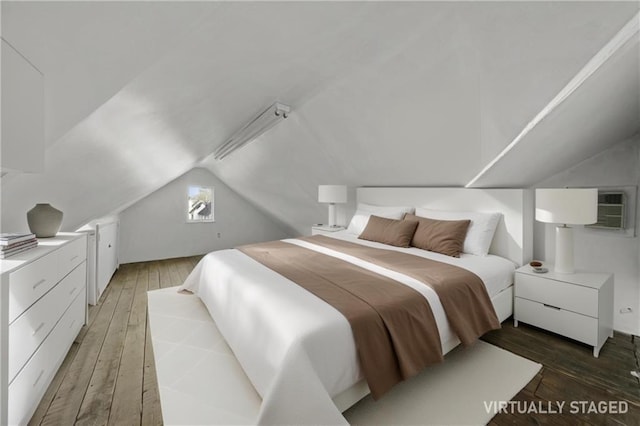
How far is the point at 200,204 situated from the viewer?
6.17 metres

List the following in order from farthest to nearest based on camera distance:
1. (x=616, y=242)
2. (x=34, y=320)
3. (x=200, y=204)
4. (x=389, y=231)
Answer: (x=200, y=204) < (x=389, y=231) < (x=616, y=242) < (x=34, y=320)

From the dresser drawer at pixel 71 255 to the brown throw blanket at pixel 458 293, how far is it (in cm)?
225

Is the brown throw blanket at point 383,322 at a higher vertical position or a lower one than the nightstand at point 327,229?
lower

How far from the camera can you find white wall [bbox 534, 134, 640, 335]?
2328mm

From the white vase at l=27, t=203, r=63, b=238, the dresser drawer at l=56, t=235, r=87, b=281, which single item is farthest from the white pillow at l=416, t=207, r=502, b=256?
the white vase at l=27, t=203, r=63, b=238

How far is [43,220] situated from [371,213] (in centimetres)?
320

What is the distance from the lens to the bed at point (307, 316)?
1.22m

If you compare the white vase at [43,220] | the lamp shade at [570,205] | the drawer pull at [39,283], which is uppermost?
the lamp shade at [570,205]

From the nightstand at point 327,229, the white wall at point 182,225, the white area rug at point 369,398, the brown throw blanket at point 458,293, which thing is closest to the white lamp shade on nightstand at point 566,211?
the brown throw blanket at point 458,293

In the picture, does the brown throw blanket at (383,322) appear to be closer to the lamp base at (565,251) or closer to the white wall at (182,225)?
the lamp base at (565,251)

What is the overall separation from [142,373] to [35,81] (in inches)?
69.2

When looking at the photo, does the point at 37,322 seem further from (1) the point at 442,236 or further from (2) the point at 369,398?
(1) the point at 442,236

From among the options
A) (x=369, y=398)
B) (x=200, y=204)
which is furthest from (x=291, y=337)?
(x=200, y=204)

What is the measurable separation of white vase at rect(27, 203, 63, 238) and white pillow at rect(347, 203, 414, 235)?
2.92 metres
